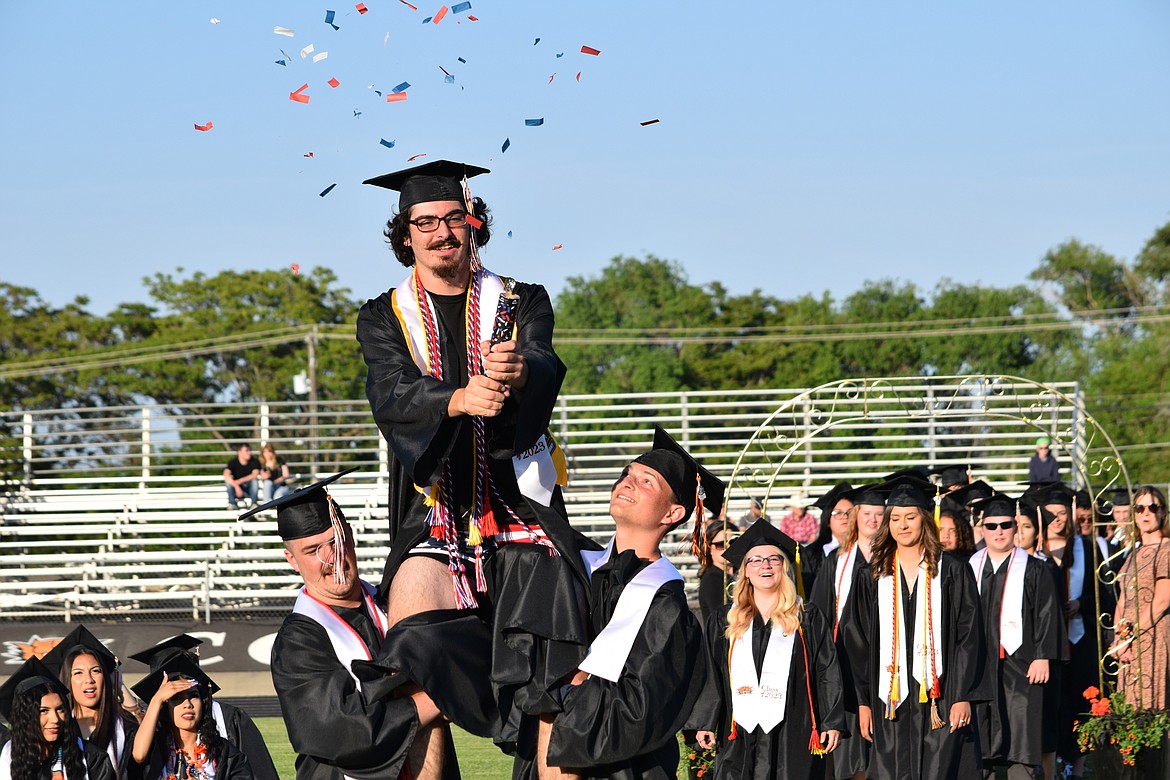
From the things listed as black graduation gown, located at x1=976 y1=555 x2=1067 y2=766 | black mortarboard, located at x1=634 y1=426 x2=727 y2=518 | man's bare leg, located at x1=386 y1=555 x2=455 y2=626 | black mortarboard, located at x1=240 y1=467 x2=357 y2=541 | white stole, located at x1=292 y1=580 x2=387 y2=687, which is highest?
black mortarboard, located at x1=634 y1=426 x2=727 y2=518

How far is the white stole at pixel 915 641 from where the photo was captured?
347 inches

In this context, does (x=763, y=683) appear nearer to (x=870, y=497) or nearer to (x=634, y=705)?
(x=870, y=497)

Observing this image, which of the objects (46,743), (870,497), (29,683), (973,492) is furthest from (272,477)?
(46,743)

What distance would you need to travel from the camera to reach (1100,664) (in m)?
10.7

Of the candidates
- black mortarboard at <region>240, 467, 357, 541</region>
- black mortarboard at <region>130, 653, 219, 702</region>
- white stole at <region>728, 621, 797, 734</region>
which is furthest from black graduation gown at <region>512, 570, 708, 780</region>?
white stole at <region>728, 621, 797, 734</region>

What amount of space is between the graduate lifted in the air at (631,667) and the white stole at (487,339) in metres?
0.25

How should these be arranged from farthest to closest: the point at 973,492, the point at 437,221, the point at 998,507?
the point at 973,492 < the point at 998,507 < the point at 437,221

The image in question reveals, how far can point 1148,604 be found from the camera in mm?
11227

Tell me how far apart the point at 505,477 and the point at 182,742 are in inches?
118

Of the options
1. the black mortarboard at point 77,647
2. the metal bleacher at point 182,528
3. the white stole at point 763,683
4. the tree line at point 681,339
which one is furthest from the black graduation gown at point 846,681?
the tree line at point 681,339

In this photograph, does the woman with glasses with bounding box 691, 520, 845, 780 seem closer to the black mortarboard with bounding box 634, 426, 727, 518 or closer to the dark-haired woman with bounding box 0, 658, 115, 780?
the dark-haired woman with bounding box 0, 658, 115, 780

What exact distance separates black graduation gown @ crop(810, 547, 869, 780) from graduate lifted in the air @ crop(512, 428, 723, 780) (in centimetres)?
394

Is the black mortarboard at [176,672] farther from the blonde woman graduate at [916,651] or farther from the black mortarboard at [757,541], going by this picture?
the blonde woman graduate at [916,651]

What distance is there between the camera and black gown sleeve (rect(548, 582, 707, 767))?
4.47 meters
